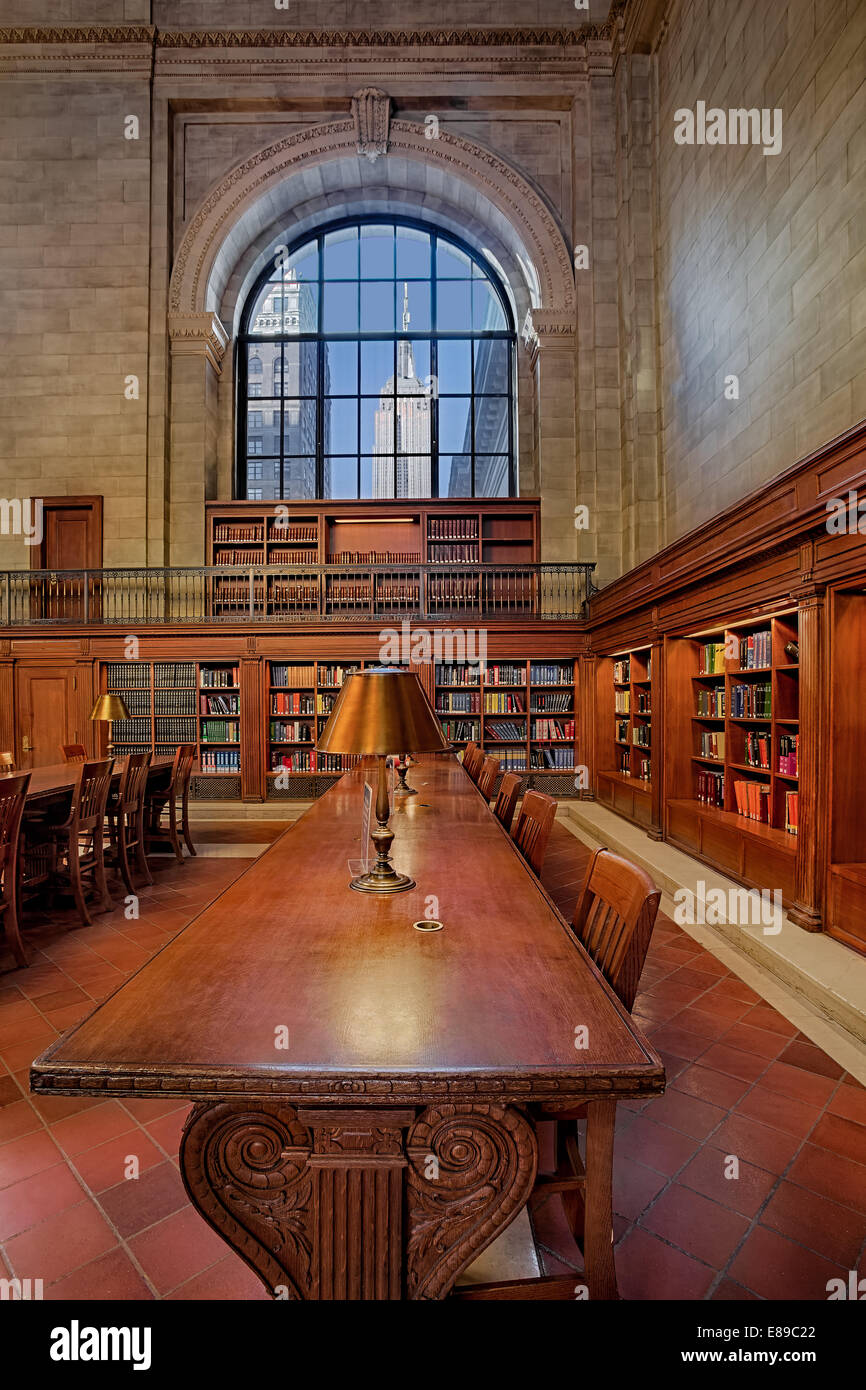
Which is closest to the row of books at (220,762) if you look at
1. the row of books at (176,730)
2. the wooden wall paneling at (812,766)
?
the row of books at (176,730)

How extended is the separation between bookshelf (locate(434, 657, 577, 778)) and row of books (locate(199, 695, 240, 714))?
2.42 m

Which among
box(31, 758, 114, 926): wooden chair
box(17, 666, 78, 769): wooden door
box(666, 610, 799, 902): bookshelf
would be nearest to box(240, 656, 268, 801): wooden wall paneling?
box(17, 666, 78, 769): wooden door

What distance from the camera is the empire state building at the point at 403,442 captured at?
36.4 feet

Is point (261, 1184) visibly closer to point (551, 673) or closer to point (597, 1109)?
point (597, 1109)

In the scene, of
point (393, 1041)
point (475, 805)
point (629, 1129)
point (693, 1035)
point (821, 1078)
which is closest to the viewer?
point (393, 1041)

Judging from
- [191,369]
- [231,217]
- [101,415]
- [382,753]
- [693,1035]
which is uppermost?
[231,217]

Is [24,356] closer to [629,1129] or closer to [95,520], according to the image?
[95,520]

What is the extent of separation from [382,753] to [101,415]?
9.95 metres

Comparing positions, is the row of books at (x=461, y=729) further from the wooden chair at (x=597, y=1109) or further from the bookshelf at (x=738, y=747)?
the wooden chair at (x=597, y=1109)

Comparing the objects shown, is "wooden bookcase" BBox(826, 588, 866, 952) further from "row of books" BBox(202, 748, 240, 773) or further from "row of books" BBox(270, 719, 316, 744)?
"row of books" BBox(202, 748, 240, 773)

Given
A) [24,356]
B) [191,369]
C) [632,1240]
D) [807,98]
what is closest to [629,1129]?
[632,1240]

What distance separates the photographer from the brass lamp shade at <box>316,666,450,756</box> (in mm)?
1719

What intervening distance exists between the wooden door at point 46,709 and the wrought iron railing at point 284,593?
1365 mm

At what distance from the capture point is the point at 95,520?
9.59 meters
